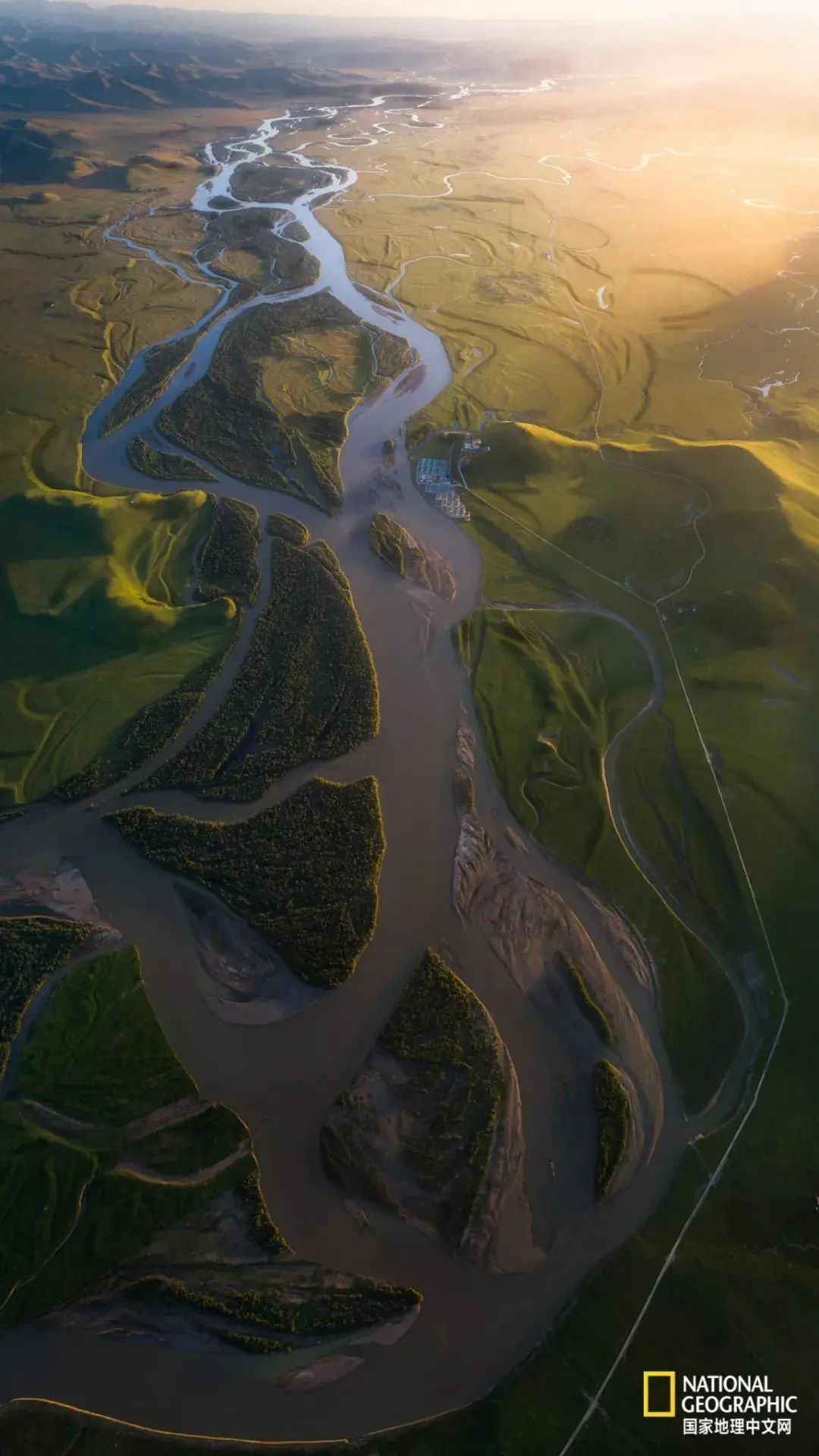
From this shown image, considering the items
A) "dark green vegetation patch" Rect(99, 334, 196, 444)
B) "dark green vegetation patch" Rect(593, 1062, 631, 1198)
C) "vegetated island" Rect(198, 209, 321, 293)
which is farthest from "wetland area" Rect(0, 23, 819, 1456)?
"vegetated island" Rect(198, 209, 321, 293)

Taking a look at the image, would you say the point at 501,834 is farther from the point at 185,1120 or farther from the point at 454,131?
the point at 454,131

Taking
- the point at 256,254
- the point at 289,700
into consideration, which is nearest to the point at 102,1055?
the point at 289,700

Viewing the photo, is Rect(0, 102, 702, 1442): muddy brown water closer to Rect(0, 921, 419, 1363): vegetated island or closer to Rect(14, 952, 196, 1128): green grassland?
Rect(0, 921, 419, 1363): vegetated island

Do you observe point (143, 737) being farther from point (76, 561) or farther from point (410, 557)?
point (410, 557)

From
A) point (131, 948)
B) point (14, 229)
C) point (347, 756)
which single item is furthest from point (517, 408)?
point (14, 229)

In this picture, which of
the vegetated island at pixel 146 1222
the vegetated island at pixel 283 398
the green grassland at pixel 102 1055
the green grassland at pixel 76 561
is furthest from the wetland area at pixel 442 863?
the vegetated island at pixel 283 398

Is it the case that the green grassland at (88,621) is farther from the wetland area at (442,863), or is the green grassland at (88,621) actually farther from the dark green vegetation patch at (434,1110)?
the dark green vegetation patch at (434,1110)
